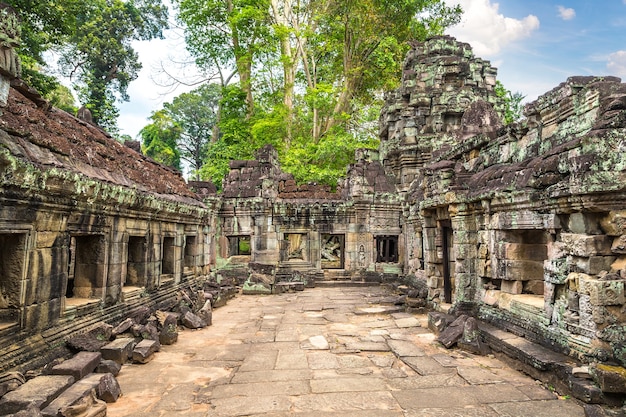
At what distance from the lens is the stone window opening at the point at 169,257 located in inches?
382

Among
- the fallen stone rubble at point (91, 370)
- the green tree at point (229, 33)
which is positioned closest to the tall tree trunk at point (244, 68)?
the green tree at point (229, 33)

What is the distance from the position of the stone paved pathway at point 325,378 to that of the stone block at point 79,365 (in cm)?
43

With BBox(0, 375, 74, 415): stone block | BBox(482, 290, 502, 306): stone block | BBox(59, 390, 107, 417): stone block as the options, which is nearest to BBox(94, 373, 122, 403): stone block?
BBox(59, 390, 107, 417): stone block

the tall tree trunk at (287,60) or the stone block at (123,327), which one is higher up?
the tall tree trunk at (287,60)

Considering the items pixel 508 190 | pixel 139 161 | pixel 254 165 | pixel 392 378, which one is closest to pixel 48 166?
pixel 139 161

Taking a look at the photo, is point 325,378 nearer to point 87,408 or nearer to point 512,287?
point 87,408

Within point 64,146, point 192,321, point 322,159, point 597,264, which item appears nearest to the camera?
point 597,264

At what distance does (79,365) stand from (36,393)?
740mm

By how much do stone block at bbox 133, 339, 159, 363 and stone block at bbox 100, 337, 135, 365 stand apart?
0.11 metres

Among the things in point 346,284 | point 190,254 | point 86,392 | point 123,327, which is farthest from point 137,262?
point 346,284

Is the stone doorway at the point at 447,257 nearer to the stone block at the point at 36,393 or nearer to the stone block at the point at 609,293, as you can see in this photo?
the stone block at the point at 609,293

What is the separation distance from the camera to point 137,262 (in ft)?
26.6

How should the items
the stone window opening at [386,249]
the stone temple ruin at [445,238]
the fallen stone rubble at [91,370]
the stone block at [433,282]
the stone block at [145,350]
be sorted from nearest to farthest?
the fallen stone rubble at [91,370]
the stone temple ruin at [445,238]
the stone block at [145,350]
the stone block at [433,282]
the stone window opening at [386,249]

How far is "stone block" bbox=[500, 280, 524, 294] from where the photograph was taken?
251 inches
